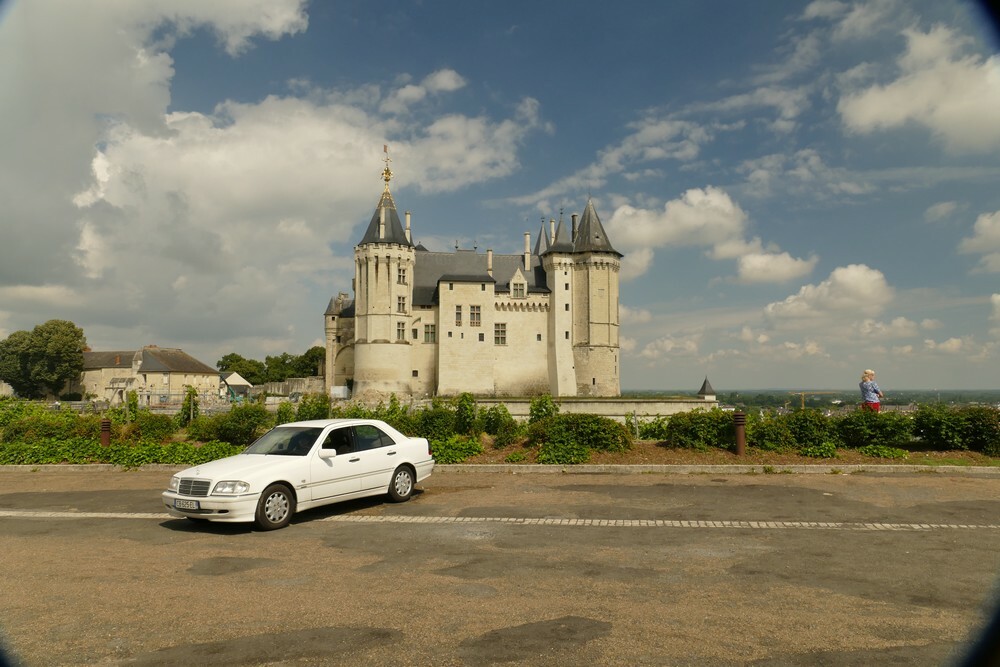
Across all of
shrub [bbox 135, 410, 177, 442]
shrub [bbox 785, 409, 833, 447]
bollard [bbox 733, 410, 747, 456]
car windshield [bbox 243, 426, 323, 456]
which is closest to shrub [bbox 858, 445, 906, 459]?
shrub [bbox 785, 409, 833, 447]

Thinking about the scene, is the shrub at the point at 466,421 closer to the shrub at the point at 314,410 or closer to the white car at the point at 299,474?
the shrub at the point at 314,410

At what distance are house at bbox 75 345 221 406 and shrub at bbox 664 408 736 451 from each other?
74229mm

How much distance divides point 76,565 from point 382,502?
485 centimetres

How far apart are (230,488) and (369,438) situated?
2609 millimetres

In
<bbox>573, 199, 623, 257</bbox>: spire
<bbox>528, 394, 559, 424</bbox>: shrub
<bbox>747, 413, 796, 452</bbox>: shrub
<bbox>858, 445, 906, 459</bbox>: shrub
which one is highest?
<bbox>573, 199, 623, 257</bbox>: spire

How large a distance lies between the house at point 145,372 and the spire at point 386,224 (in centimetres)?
3449

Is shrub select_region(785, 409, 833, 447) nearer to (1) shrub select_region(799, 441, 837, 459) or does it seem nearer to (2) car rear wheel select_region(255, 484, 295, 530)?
(1) shrub select_region(799, 441, 837, 459)

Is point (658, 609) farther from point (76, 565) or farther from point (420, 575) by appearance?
point (76, 565)

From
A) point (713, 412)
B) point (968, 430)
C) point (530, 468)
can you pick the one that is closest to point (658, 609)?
point (530, 468)

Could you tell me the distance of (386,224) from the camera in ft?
194

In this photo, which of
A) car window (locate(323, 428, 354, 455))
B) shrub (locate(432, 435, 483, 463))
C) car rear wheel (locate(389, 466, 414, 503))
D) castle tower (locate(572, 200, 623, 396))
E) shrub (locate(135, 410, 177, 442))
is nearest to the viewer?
car window (locate(323, 428, 354, 455))

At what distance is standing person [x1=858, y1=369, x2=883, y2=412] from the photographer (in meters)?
15.9

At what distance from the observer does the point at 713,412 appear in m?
15.9

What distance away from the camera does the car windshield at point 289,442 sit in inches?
401
